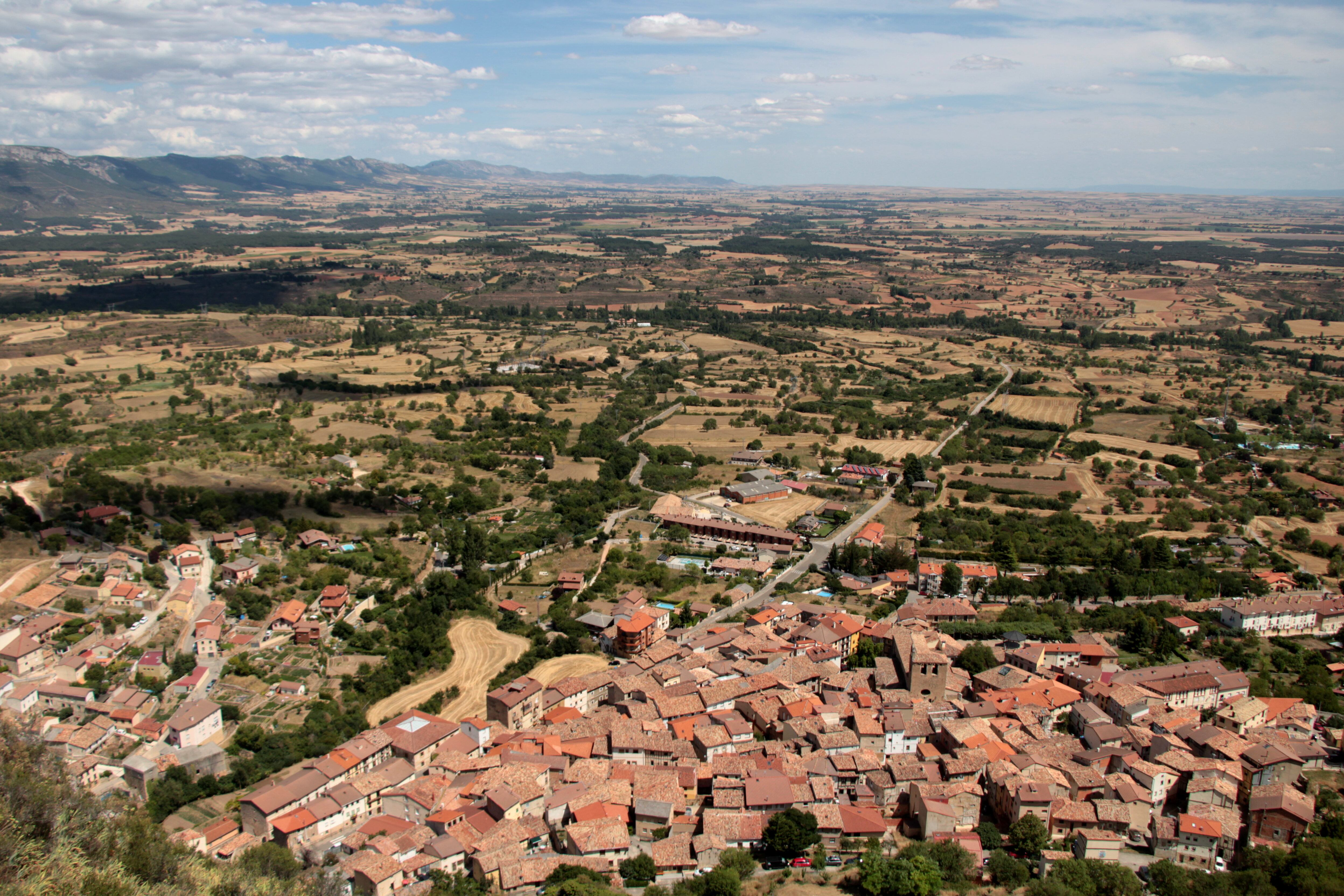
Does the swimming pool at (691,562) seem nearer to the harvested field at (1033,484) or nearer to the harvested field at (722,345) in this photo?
the harvested field at (1033,484)

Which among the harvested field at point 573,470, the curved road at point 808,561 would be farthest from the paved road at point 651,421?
the curved road at point 808,561

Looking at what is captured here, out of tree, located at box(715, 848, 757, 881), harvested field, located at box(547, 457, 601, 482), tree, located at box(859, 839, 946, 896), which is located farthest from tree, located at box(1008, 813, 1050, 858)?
harvested field, located at box(547, 457, 601, 482)

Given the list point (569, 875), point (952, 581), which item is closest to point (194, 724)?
point (569, 875)

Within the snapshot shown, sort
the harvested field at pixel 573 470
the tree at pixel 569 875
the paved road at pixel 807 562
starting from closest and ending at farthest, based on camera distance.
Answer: the tree at pixel 569 875 → the paved road at pixel 807 562 → the harvested field at pixel 573 470

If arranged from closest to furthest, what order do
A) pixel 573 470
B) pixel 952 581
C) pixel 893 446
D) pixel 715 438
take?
pixel 952 581 < pixel 573 470 < pixel 893 446 < pixel 715 438

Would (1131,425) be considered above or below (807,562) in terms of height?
above

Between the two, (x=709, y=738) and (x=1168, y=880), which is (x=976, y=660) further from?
(x=1168, y=880)
